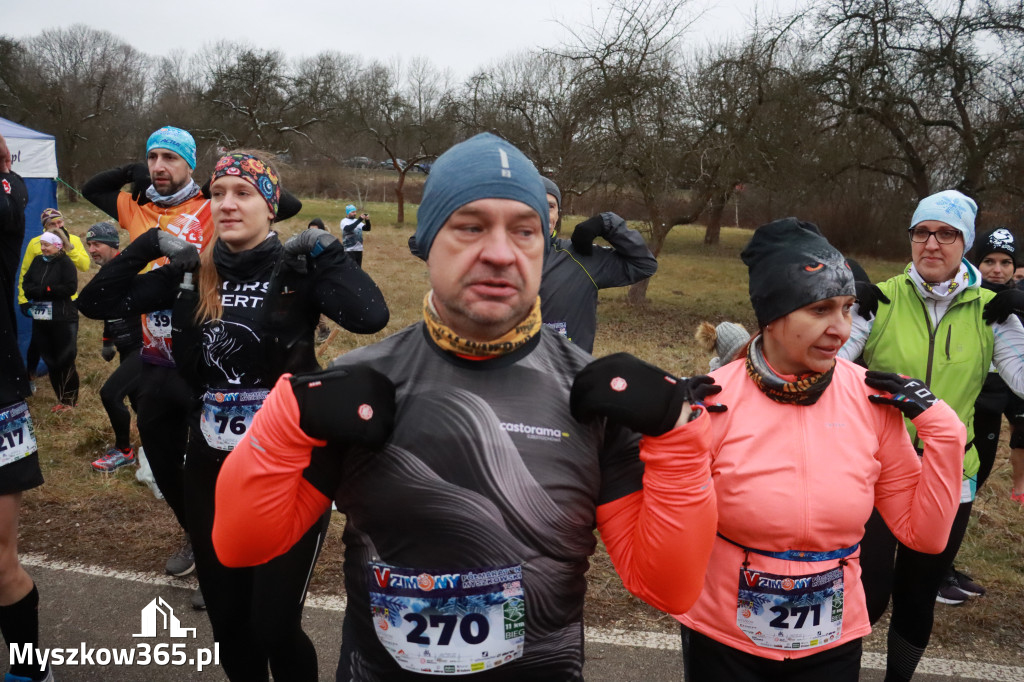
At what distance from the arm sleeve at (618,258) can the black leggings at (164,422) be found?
2.49 m

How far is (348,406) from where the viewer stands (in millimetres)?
1289

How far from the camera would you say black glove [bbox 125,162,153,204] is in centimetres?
378

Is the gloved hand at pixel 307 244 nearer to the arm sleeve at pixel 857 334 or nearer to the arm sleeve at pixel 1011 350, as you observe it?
the arm sleeve at pixel 857 334

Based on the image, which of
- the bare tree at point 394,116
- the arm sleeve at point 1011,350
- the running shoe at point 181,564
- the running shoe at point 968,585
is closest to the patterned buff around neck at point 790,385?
the arm sleeve at point 1011,350

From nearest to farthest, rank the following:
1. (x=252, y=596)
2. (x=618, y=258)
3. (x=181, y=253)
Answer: (x=252, y=596)
(x=181, y=253)
(x=618, y=258)

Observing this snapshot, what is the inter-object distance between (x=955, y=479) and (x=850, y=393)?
14.2 inches

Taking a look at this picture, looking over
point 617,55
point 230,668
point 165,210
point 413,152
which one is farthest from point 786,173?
point 413,152

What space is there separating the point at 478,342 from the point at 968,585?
3.93 meters

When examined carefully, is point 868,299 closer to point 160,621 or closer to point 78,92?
point 160,621

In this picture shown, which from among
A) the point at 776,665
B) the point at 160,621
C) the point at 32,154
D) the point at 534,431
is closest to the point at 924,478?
the point at 776,665

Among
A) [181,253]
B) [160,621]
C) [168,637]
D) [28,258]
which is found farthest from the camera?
[28,258]

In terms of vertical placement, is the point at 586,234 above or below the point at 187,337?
above

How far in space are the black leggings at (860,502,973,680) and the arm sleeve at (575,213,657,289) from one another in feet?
7.55

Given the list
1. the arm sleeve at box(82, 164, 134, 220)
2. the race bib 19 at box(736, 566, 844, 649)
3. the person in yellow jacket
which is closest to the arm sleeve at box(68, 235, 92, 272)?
the person in yellow jacket
